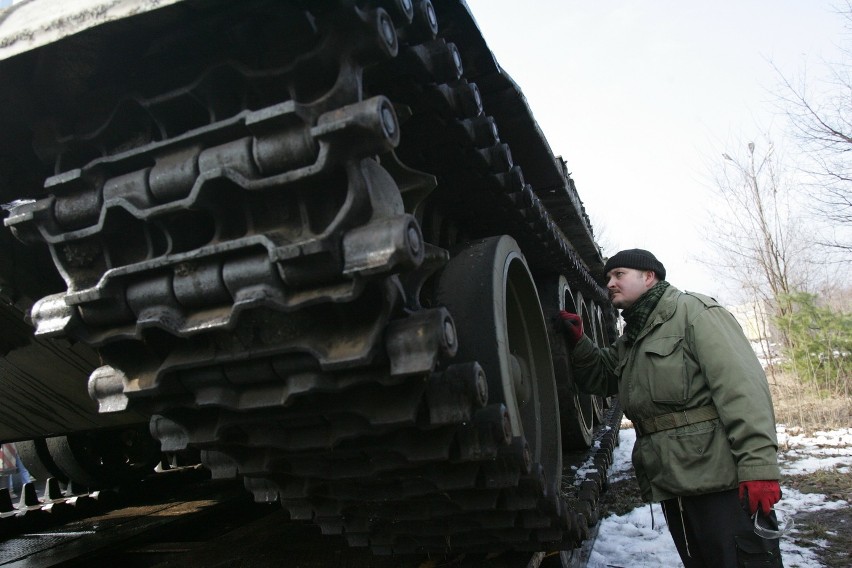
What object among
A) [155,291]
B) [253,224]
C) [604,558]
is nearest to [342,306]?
[253,224]

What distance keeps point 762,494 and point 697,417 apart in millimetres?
343

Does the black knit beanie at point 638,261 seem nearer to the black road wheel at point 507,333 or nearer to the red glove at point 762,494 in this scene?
the black road wheel at point 507,333

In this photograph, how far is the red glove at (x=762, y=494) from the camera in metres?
2.17

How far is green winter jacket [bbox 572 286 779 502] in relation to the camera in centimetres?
226

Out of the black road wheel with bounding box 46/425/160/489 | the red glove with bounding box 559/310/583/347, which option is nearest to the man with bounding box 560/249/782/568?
the red glove with bounding box 559/310/583/347

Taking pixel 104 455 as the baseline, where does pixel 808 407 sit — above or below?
below

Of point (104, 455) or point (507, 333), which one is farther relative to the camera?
point (104, 455)

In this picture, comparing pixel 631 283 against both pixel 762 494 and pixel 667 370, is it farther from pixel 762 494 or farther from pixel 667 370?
pixel 762 494

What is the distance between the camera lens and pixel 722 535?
2.40m

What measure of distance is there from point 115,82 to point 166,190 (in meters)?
0.37

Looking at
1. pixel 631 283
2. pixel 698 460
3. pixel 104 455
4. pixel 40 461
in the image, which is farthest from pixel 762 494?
pixel 40 461

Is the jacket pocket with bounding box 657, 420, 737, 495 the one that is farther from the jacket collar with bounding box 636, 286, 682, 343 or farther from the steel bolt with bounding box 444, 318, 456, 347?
the steel bolt with bounding box 444, 318, 456, 347

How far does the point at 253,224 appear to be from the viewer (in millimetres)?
1663

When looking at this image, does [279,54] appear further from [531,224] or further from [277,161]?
[531,224]
